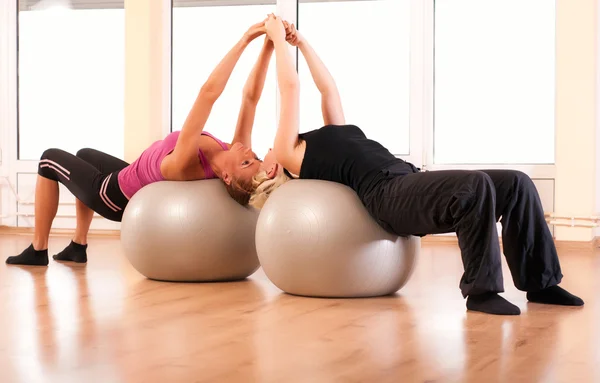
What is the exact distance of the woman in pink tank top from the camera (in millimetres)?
3111

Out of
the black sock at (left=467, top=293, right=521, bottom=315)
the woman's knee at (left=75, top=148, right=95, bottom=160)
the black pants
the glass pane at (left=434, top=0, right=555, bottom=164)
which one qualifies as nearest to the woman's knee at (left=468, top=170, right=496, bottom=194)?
the black pants

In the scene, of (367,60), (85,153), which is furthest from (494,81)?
(85,153)

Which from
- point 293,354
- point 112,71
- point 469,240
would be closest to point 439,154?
point 112,71

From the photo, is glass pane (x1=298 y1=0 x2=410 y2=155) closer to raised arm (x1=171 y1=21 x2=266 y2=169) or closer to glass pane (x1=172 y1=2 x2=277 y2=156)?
glass pane (x1=172 y1=2 x2=277 y2=156)

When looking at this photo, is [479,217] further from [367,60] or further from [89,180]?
[367,60]

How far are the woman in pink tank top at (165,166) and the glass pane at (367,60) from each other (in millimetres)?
2311

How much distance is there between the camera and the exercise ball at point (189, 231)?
3133mm

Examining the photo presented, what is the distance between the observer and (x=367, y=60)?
570cm

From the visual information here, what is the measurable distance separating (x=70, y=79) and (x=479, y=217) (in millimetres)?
4497

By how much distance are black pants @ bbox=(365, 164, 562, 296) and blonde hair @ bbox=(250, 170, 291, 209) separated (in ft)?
1.46

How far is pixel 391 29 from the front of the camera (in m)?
5.64

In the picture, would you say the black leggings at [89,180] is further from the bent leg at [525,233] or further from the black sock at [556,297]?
the black sock at [556,297]

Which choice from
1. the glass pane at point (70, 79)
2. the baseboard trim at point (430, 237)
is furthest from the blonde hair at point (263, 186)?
the glass pane at point (70, 79)

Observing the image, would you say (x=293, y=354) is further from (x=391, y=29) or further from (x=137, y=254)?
(x=391, y=29)
